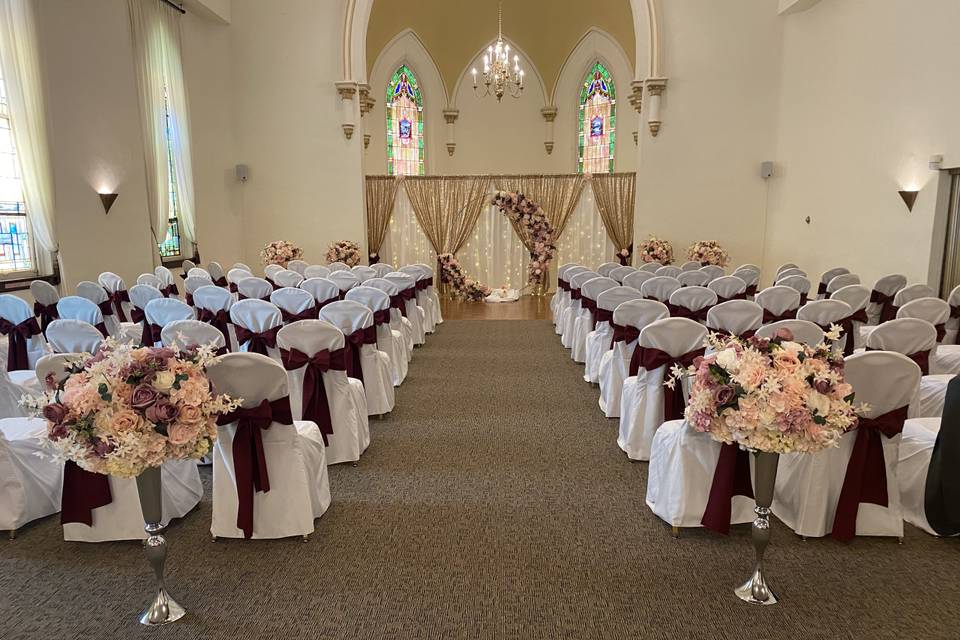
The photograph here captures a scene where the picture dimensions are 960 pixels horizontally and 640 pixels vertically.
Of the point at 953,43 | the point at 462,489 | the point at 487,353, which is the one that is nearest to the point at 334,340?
the point at 462,489

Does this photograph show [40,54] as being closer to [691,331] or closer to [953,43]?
[691,331]

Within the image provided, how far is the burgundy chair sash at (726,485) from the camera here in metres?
3.39

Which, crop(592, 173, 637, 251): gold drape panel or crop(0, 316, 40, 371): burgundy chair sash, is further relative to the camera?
crop(592, 173, 637, 251): gold drape panel

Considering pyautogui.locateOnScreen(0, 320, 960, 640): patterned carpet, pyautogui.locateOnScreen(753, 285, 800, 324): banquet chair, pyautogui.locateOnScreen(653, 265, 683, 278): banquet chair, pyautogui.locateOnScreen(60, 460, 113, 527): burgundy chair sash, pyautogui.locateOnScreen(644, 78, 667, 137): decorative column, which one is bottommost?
pyautogui.locateOnScreen(0, 320, 960, 640): patterned carpet

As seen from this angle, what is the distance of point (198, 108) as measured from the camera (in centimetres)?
1244

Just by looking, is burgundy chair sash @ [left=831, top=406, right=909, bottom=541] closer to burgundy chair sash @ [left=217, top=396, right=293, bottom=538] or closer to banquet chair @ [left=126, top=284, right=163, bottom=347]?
burgundy chair sash @ [left=217, top=396, right=293, bottom=538]

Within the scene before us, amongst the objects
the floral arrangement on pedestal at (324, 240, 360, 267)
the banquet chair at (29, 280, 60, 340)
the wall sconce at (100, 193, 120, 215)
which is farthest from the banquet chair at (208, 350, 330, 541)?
the floral arrangement on pedestal at (324, 240, 360, 267)

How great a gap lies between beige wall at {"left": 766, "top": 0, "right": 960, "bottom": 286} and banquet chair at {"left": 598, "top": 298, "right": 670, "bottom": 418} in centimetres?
573

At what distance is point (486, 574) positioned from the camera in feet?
10.4

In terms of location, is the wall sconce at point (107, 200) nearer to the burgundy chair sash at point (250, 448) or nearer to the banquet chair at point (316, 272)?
the banquet chair at point (316, 272)

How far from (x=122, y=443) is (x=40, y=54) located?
26.0 ft

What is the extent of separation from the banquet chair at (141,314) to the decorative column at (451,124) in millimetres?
12646

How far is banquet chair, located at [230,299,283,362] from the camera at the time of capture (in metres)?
5.06

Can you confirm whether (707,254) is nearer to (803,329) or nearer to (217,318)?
(803,329)
